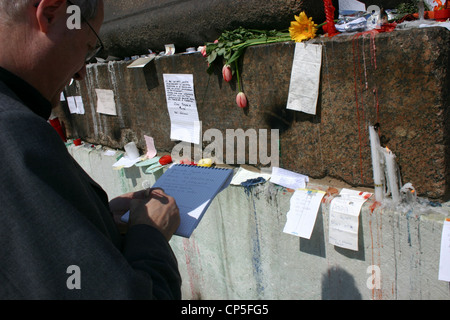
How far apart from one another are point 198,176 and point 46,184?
895 millimetres

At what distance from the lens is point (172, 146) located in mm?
3096

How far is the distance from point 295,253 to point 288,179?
1.59 feet

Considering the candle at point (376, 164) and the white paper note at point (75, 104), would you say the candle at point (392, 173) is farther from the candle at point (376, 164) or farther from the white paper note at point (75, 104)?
the white paper note at point (75, 104)

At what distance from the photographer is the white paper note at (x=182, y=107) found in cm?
274

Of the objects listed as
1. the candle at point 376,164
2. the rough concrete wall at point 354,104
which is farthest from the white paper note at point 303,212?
the candle at point 376,164

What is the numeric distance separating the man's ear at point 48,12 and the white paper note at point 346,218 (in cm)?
160

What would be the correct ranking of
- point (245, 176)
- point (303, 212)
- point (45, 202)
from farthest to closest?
point (245, 176) < point (303, 212) < point (45, 202)

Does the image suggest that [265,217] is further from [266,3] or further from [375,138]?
[266,3]

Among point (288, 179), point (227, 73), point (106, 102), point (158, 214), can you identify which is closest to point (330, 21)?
point (227, 73)

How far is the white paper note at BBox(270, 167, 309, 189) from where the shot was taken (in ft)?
7.24

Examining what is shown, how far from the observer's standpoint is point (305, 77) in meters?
2.00

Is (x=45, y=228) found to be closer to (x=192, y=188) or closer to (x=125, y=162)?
(x=192, y=188)

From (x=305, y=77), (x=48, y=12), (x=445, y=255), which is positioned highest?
(x=48, y=12)

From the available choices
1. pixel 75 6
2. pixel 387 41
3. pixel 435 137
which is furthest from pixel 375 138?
pixel 75 6
